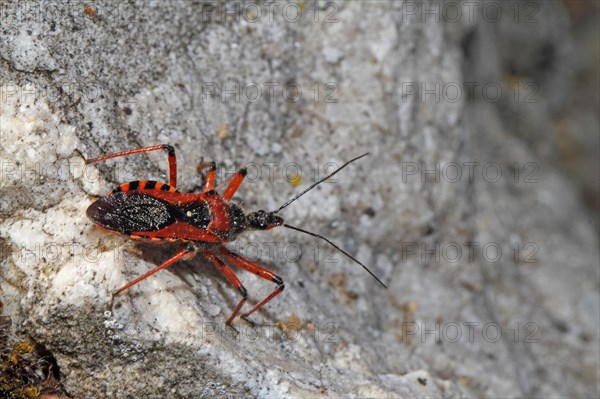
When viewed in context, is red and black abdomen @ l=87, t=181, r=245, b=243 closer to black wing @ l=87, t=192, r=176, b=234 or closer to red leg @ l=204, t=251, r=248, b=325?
black wing @ l=87, t=192, r=176, b=234

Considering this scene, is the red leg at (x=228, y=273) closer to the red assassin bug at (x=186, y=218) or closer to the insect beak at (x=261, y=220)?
the red assassin bug at (x=186, y=218)

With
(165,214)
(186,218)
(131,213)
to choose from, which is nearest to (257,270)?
(186,218)

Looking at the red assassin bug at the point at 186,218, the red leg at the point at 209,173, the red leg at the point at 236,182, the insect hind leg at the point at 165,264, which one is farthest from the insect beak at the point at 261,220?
the insect hind leg at the point at 165,264

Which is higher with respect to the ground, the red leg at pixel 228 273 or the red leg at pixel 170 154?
the red leg at pixel 170 154

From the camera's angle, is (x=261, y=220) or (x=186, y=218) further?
(x=261, y=220)

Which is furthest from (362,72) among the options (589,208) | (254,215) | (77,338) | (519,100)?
(589,208)

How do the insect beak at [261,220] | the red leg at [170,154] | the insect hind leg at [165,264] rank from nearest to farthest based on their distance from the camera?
the insect hind leg at [165,264], the red leg at [170,154], the insect beak at [261,220]

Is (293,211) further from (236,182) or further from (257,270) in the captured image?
(257,270)
